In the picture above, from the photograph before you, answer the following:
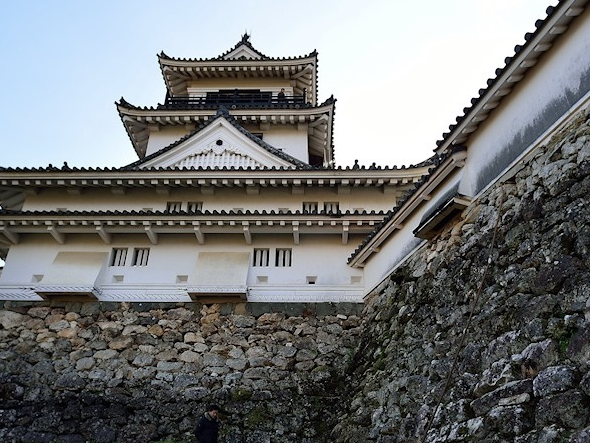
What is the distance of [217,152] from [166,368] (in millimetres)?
6463

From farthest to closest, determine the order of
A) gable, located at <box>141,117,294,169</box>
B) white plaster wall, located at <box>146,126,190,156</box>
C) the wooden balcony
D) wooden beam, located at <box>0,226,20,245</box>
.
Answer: the wooden balcony, white plaster wall, located at <box>146,126,190,156</box>, gable, located at <box>141,117,294,169</box>, wooden beam, located at <box>0,226,20,245</box>

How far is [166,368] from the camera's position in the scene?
9039mm

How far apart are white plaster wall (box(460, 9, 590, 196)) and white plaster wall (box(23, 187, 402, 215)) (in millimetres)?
4840

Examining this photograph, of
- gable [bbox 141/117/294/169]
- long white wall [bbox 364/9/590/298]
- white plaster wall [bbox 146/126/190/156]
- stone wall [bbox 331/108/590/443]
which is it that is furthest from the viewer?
white plaster wall [bbox 146/126/190/156]

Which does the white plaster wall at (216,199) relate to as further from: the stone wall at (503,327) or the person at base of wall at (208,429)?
the person at base of wall at (208,429)

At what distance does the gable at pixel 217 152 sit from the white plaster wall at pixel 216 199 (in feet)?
5.16

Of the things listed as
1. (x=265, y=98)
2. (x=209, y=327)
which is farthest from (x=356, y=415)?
(x=265, y=98)

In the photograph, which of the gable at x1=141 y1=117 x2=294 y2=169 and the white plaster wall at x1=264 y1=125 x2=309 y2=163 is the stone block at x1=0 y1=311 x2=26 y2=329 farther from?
the white plaster wall at x1=264 y1=125 x2=309 y2=163

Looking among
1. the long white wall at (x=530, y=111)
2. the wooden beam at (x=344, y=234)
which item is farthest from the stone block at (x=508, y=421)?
the wooden beam at (x=344, y=234)

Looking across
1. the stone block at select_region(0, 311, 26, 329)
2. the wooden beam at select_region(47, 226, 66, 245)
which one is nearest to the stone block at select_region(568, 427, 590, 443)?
the stone block at select_region(0, 311, 26, 329)

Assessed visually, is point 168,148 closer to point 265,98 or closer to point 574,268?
point 265,98

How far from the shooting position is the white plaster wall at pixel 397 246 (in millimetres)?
7625

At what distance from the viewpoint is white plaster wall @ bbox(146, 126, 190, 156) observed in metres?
15.9

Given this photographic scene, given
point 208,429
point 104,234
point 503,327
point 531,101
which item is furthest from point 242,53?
point 503,327
